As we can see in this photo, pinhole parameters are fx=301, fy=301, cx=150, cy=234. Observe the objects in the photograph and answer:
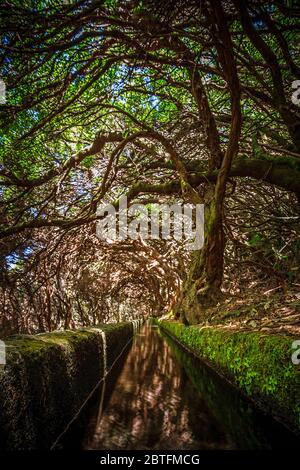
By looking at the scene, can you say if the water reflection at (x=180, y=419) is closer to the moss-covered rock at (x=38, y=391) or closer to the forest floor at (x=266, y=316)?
the moss-covered rock at (x=38, y=391)

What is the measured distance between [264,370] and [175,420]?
0.77 metres

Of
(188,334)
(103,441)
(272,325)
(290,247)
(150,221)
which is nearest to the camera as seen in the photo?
(103,441)

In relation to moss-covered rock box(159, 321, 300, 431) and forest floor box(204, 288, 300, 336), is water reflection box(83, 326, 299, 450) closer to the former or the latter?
moss-covered rock box(159, 321, 300, 431)

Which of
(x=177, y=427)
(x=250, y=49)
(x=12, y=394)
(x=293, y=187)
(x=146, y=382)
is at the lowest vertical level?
(x=146, y=382)

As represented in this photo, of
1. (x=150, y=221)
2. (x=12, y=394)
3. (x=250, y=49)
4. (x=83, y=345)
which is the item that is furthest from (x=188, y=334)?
(x=150, y=221)

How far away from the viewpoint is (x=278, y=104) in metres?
4.09

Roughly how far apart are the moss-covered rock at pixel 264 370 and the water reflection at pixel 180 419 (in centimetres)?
10

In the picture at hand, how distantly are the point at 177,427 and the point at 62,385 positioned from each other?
906 millimetres

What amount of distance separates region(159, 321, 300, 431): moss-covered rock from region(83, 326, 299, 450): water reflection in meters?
0.10

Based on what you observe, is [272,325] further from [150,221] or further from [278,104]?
[150,221]

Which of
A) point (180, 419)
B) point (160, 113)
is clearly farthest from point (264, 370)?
point (160, 113)

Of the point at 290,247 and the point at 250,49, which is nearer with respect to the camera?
the point at 250,49

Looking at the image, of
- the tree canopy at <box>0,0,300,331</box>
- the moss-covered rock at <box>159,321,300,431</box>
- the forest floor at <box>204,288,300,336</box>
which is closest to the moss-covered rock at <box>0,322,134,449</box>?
the moss-covered rock at <box>159,321,300,431</box>

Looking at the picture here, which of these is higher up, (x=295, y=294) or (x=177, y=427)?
(x=295, y=294)
